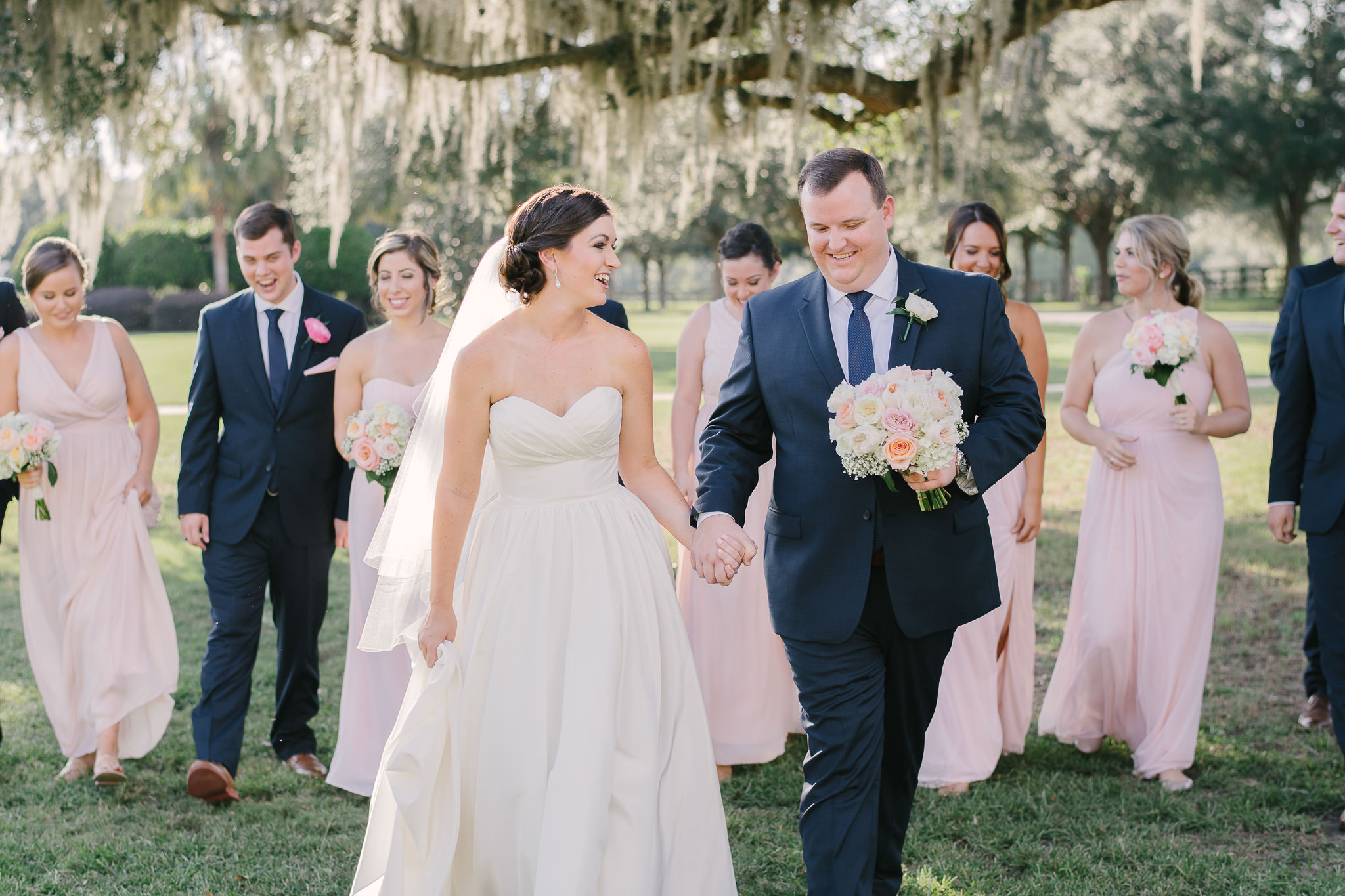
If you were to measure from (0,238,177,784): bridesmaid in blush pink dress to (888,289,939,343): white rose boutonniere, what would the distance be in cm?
379

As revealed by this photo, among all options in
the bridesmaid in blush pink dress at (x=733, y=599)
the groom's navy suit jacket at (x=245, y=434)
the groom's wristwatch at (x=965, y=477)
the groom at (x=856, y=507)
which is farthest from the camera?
the bridesmaid in blush pink dress at (x=733, y=599)

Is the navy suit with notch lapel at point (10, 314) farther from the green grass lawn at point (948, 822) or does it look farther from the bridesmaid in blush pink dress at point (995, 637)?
the bridesmaid in blush pink dress at point (995, 637)

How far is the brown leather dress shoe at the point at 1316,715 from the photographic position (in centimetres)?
581

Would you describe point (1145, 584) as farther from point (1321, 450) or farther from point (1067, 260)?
point (1067, 260)

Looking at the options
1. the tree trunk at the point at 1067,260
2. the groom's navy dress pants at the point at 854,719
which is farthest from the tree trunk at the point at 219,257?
the groom's navy dress pants at the point at 854,719

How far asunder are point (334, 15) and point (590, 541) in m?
6.89

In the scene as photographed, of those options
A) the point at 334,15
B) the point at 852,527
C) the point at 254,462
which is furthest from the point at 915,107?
the point at 852,527

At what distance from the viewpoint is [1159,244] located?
5.26 meters

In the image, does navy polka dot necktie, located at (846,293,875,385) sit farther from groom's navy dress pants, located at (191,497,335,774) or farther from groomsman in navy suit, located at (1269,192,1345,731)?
groom's navy dress pants, located at (191,497,335,774)

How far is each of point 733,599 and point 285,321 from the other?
7.91 feet

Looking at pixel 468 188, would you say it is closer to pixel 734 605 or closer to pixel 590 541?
pixel 734 605

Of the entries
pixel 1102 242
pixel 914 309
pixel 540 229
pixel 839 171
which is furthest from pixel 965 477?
pixel 1102 242

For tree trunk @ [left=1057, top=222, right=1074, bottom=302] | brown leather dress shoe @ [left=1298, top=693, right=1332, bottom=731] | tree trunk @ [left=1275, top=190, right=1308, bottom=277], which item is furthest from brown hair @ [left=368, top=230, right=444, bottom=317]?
tree trunk @ [left=1057, top=222, right=1074, bottom=302]

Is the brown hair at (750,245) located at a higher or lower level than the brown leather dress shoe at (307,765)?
higher
